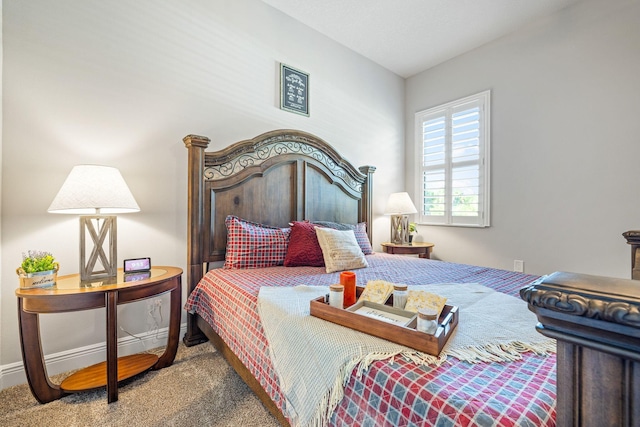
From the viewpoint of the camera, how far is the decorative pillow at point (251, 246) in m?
2.17

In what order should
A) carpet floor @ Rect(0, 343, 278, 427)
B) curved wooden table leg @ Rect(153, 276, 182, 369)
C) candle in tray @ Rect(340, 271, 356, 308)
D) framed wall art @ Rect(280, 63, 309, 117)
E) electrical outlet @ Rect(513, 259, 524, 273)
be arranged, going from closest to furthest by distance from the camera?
candle in tray @ Rect(340, 271, 356, 308)
carpet floor @ Rect(0, 343, 278, 427)
curved wooden table leg @ Rect(153, 276, 182, 369)
framed wall art @ Rect(280, 63, 309, 117)
electrical outlet @ Rect(513, 259, 524, 273)

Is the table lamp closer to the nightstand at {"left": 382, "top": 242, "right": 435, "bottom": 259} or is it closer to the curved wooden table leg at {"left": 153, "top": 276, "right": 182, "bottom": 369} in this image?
the curved wooden table leg at {"left": 153, "top": 276, "right": 182, "bottom": 369}

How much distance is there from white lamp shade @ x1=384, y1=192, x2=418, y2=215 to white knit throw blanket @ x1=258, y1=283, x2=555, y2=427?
2.15 meters

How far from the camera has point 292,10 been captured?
9.05 ft

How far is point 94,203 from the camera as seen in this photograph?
5.22ft

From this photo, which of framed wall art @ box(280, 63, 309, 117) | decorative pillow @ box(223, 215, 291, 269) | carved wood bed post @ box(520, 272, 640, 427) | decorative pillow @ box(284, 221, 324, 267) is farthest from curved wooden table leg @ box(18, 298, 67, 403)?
framed wall art @ box(280, 63, 309, 117)

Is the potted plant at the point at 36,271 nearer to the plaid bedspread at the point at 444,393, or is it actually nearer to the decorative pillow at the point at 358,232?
the plaid bedspread at the point at 444,393

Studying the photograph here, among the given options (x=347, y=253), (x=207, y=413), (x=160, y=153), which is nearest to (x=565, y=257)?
(x=347, y=253)

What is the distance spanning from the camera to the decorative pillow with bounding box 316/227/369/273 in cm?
213

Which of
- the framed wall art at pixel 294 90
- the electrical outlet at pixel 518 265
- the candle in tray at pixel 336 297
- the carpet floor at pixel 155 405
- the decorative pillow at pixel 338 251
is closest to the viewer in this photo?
the candle in tray at pixel 336 297

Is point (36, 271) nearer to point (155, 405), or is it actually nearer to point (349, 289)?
point (155, 405)

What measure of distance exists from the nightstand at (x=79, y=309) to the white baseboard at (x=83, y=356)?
0.17 meters

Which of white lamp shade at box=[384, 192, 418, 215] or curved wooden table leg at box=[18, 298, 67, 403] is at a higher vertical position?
white lamp shade at box=[384, 192, 418, 215]

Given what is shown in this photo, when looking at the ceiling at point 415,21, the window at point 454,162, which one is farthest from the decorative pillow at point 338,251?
the ceiling at point 415,21
